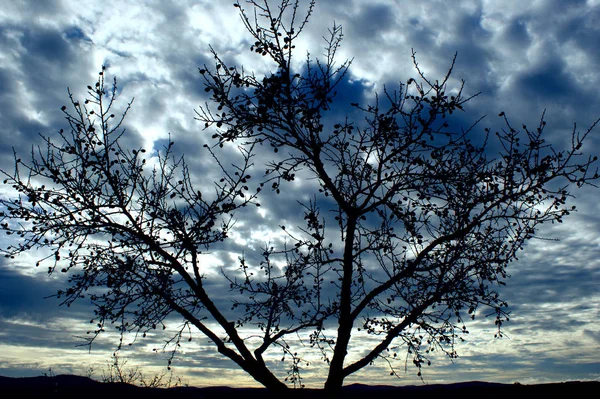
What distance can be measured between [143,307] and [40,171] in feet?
13.3

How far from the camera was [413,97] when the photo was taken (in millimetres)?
10438

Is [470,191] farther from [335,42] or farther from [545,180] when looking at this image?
[335,42]

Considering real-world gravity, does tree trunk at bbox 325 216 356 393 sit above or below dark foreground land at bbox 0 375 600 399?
above

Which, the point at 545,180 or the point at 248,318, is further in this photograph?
the point at 248,318

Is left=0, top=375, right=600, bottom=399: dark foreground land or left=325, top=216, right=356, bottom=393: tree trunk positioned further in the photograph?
left=0, top=375, right=600, bottom=399: dark foreground land

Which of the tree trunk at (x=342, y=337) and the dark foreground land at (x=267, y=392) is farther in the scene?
the dark foreground land at (x=267, y=392)

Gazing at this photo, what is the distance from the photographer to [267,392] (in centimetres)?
1342

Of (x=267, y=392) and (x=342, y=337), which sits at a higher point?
(x=342, y=337)

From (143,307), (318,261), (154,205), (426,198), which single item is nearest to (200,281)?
(143,307)

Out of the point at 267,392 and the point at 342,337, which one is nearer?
the point at 342,337

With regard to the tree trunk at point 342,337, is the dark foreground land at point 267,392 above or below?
below

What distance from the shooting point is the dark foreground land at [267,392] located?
39.7 ft

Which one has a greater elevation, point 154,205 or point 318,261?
point 154,205

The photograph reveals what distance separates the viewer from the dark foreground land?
39.7ft
